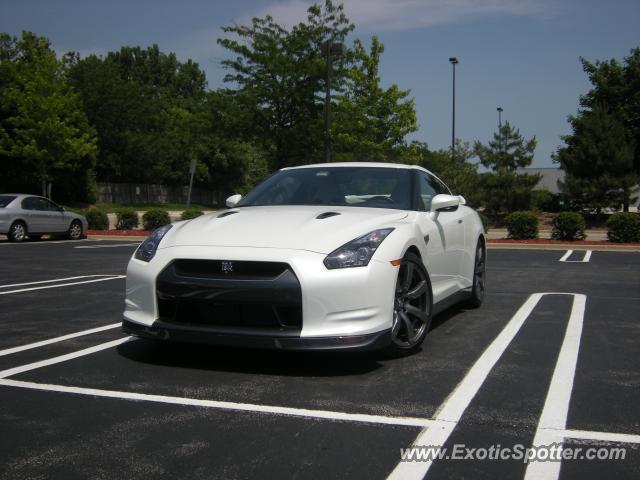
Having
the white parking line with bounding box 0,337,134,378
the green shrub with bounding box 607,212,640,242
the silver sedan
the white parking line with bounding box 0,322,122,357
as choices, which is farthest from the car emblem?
the green shrub with bounding box 607,212,640,242

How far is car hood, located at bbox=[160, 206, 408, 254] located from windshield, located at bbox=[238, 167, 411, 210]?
0.38 metres

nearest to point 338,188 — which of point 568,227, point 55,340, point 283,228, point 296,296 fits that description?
point 283,228

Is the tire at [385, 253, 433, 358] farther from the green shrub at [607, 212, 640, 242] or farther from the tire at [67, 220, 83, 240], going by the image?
the tire at [67, 220, 83, 240]

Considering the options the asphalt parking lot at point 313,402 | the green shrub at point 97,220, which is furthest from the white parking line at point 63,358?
the green shrub at point 97,220

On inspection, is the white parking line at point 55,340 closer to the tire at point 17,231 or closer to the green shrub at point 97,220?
Result: the tire at point 17,231

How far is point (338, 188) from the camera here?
235 inches

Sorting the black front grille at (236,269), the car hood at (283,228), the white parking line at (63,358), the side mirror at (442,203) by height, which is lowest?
the white parking line at (63,358)

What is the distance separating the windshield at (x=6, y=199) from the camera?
19.5 meters

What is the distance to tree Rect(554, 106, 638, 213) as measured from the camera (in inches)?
1363

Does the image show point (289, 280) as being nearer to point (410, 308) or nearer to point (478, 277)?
point (410, 308)

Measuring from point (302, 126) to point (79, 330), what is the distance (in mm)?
26502

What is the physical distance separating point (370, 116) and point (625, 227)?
56.1ft

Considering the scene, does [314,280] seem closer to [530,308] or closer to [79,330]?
[79,330]

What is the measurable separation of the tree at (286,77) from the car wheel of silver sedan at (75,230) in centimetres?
1238
